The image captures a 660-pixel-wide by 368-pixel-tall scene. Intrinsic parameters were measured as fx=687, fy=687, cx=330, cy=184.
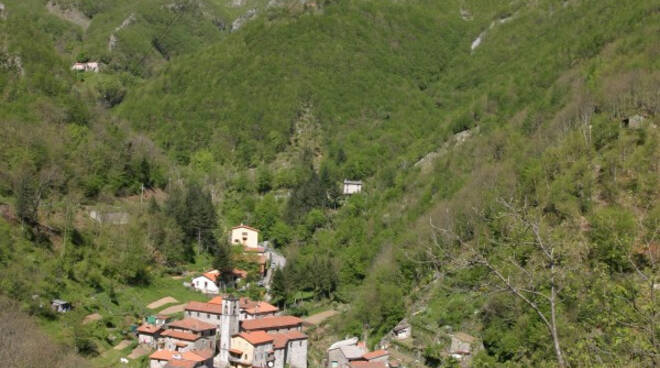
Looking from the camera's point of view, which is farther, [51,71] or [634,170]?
[51,71]

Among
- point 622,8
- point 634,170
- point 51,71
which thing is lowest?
point 634,170

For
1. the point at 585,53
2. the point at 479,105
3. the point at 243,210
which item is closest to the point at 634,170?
the point at 585,53

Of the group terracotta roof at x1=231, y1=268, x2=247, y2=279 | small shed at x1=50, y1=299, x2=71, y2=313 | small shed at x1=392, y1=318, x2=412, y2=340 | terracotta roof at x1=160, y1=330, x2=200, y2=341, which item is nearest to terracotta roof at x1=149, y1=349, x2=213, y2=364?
terracotta roof at x1=160, y1=330, x2=200, y2=341

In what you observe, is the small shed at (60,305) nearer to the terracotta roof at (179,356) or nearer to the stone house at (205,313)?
the terracotta roof at (179,356)

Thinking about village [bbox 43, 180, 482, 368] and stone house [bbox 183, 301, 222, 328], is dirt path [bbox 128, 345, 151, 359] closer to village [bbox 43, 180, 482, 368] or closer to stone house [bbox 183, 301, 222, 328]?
village [bbox 43, 180, 482, 368]

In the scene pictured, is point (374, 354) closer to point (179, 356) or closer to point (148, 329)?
point (179, 356)

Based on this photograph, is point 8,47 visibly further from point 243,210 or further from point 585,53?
point 585,53

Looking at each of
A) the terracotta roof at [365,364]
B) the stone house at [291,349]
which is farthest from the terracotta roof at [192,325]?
the terracotta roof at [365,364]

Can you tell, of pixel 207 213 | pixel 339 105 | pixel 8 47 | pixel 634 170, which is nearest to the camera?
pixel 634 170
